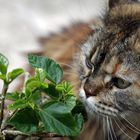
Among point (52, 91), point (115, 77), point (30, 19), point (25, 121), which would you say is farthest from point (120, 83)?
point (30, 19)

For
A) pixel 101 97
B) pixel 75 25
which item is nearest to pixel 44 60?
pixel 101 97

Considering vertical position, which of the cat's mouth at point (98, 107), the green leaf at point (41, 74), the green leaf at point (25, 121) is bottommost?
the green leaf at point (25, 121)

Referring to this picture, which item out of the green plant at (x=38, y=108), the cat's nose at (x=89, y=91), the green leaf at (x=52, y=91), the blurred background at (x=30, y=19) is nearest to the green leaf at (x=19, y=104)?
the green plant at (x=38, y=108)

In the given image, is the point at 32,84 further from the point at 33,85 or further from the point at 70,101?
the point at 70,101

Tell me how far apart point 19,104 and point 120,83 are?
39 centimetres

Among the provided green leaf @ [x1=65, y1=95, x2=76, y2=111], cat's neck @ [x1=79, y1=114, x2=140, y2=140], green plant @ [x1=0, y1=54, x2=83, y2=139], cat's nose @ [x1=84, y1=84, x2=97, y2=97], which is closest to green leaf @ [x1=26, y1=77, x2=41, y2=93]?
green plant @ [x1=0, y1=54, x2=83, y2=139]

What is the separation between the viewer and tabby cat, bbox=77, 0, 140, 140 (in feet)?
6.66

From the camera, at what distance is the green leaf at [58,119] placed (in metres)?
1.83

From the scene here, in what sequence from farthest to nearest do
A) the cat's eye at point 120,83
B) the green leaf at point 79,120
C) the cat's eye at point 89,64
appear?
the cat's eye at point 89,64, the cat's eye at point 120,83, the green leaf at point 79,120

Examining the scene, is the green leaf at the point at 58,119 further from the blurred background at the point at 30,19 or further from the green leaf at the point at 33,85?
the blurred background at the point at 30,19

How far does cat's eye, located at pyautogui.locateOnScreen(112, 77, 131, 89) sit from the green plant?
7.1 inches

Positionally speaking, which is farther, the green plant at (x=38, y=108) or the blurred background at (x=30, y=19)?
the blurred background at (x=30, y=19)

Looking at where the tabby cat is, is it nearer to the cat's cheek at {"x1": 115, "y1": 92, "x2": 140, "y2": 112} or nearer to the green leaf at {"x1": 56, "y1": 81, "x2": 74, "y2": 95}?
the cat's cheek at {"x1": 115, "y1": 92, "x2": 140, "y2": 112}

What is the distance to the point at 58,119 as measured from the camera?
1.85 metres
